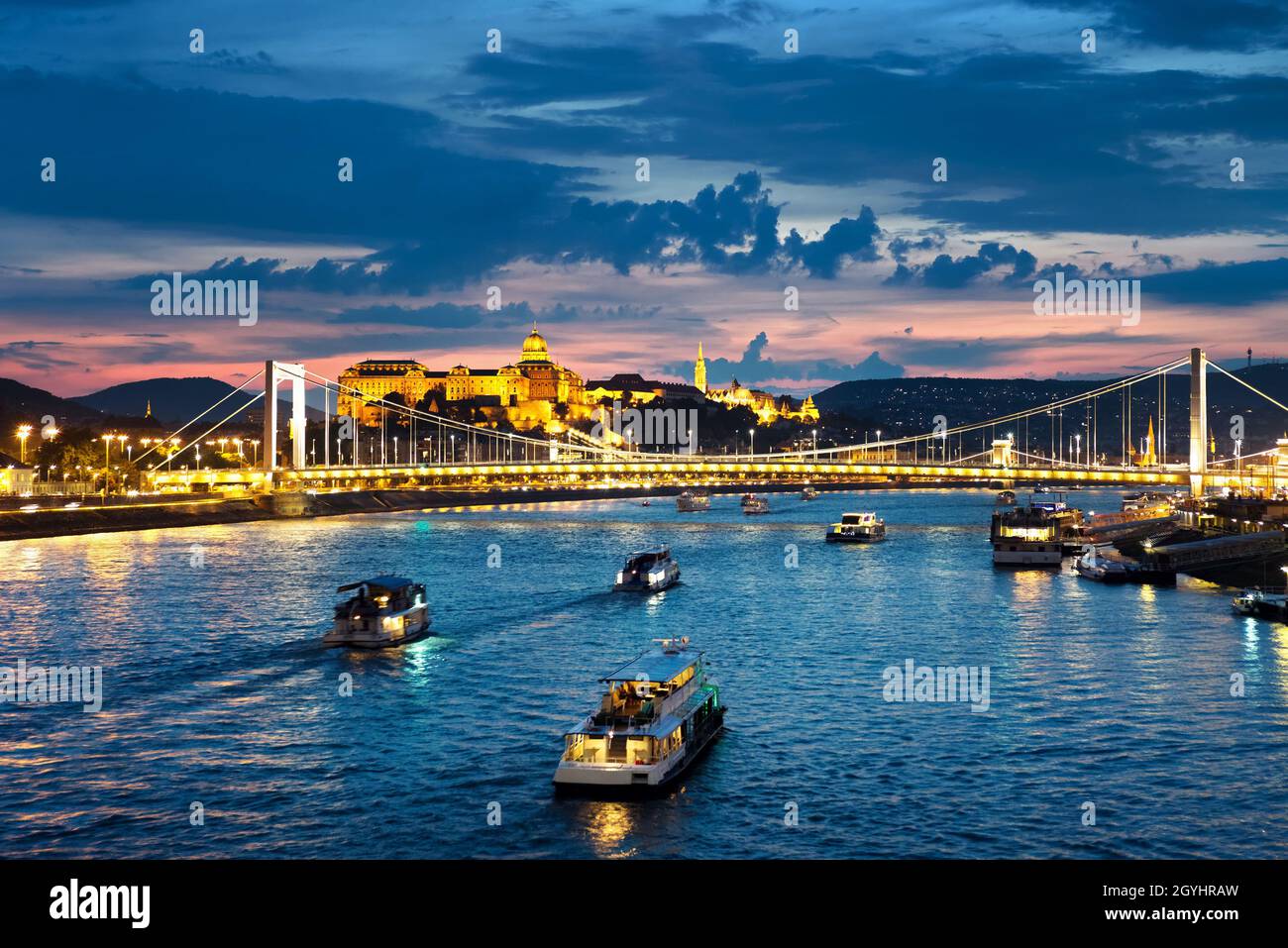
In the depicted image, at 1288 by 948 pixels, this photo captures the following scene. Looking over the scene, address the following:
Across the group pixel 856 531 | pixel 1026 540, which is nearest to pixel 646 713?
pixel 1026 540

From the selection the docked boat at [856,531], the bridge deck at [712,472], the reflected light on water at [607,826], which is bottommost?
the reflected light on water at [607,826]

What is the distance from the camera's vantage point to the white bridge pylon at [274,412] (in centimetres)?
10412

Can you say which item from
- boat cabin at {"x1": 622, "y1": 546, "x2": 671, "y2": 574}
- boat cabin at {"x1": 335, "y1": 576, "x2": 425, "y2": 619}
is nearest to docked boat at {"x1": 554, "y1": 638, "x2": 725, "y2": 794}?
boat cabin at {"x1": 335, "y1": 576, "x2": 425, "y2": 619}

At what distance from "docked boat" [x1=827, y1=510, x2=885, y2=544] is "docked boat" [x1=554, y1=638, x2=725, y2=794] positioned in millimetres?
56753

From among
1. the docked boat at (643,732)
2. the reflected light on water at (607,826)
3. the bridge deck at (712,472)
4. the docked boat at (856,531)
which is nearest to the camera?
the reflected light on water at (607,826)

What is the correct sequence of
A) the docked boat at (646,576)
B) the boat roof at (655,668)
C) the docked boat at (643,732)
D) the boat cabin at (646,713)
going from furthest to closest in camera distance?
the docked boat at (646,576), the boat roof at (655,668), the boat cabin at (646,713), the docked boat at (643,732)

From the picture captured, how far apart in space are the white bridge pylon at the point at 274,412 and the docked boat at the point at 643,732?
265 ft

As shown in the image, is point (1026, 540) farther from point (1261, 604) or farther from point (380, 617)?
point (380, 617)

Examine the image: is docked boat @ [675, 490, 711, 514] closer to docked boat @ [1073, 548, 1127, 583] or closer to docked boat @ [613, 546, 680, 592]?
docked boat @ [1073, 548, 1127, 583]

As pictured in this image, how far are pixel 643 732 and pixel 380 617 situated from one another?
57.9 feet

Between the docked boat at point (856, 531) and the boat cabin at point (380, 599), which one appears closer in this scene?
the boat cabin at point (380, 599)

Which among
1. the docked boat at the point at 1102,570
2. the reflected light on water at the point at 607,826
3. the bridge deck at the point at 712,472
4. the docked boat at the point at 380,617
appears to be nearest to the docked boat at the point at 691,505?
the bridge deck at the point at 712,472

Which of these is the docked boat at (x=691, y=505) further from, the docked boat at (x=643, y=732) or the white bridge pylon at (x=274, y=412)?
the docked boat at (x=643, y=732)

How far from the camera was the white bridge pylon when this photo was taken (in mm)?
104125
